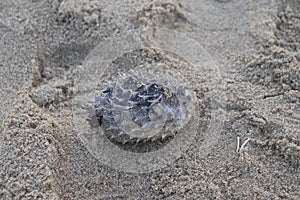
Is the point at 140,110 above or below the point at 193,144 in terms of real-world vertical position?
above

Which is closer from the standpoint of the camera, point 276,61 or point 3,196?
point 3,196

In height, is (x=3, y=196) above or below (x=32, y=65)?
below

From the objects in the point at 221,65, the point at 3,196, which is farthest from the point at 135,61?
the point at 3,196

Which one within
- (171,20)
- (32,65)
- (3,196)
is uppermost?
(171,20)

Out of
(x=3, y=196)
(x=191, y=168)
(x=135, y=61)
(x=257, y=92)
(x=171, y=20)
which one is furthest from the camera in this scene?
(x=171, y=20)

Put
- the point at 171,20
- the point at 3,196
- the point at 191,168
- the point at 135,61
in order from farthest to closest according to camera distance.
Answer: the point at 171,20 → the point at 135,61 → the point at 191,168 → the point at 3,196

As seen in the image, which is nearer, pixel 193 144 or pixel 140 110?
pixel 140 110

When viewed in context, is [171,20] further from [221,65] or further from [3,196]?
[3,196]
